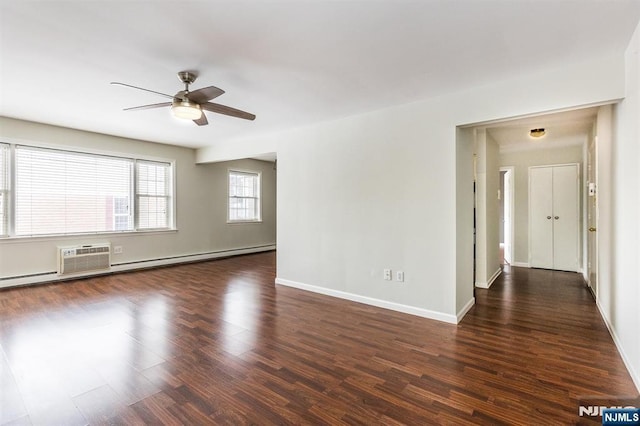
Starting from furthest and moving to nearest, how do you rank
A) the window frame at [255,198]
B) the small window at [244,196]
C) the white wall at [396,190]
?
the small window at [244,196], the window frame at [255,198], the white wall at [396,190]

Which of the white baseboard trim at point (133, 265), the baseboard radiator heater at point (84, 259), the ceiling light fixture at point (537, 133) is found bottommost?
the white baseboard trim at point (133, 265)

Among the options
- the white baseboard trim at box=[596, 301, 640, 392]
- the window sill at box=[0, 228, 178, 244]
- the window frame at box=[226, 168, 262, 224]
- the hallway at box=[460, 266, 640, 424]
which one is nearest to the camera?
the hallway at box=[460, 266, 640, 424]

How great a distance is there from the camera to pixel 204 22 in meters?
2.06

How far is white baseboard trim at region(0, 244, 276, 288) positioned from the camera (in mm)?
4707

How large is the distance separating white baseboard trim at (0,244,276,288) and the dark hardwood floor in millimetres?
703

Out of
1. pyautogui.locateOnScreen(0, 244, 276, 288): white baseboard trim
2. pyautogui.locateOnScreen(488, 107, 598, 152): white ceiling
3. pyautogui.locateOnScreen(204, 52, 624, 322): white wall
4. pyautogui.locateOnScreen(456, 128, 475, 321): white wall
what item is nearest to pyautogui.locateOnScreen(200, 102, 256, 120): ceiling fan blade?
pyautogui.locateOnScreen(204, 52, 624, 322): white wall

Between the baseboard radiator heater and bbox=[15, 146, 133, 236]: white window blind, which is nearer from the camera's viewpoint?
bbox=[15, 146, 133, 236]: white window blind

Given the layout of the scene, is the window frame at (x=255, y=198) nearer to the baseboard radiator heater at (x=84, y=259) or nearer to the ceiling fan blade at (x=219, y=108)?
the baseboard radiator heater at (x=84, y=259)

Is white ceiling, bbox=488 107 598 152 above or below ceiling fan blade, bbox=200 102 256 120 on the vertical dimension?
above

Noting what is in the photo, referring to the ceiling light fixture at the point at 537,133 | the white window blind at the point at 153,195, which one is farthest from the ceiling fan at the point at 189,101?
the ceiling light fixture at the point at 537,133

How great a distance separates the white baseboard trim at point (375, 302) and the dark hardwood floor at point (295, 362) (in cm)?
12

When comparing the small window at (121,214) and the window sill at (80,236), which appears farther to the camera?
the small window at (121,214)

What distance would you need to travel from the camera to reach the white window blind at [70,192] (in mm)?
4758

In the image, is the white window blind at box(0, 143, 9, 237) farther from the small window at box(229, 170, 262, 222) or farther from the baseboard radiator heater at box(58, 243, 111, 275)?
the small window at box(229, 170, 262, 222)
